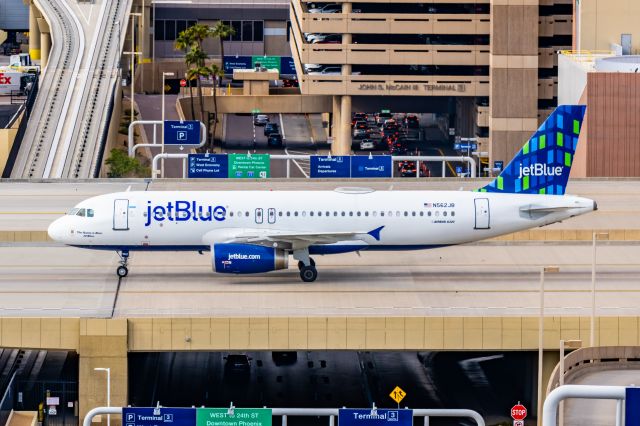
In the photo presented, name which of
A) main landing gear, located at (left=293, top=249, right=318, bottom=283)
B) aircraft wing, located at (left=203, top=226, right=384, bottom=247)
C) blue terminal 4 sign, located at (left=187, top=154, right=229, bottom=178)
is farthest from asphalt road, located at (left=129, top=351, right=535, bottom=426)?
blue terminal 4 sign, located at (left=187, top=154, right=229, bottom=178)

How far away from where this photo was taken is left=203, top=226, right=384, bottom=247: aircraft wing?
86438mm

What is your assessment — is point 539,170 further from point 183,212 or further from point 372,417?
point 372,417

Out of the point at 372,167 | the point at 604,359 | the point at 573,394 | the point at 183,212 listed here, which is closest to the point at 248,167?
the point at 372,167

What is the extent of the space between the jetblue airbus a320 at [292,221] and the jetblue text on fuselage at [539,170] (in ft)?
5.76

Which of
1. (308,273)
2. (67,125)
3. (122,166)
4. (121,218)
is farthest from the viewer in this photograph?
(67,125)

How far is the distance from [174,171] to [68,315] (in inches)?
3903

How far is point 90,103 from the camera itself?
18488 centimetres

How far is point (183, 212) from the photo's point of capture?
86.8m

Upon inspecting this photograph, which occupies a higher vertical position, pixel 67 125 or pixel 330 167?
pixel 67 125

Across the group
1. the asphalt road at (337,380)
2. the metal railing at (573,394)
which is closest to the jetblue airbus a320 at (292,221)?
the asphalt road at (337,380)

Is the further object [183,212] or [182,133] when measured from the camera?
[182,133]

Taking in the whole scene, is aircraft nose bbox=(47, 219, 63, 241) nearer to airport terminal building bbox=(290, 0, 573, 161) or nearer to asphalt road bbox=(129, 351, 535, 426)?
asphalt road bbox=(129, 351, 535, 426)

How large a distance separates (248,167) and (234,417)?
72.3 metres

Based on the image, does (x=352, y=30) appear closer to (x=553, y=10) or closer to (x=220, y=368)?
(x=553, y=10)
